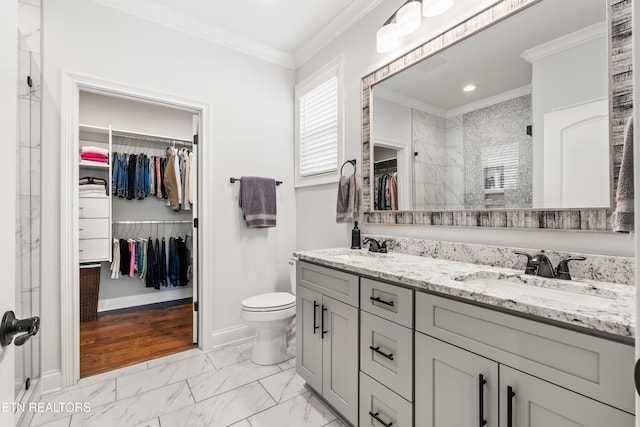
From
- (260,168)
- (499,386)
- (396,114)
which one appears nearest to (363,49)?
(396,114)

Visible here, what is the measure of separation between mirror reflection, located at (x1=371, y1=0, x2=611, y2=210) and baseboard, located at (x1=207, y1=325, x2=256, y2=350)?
1829 mm

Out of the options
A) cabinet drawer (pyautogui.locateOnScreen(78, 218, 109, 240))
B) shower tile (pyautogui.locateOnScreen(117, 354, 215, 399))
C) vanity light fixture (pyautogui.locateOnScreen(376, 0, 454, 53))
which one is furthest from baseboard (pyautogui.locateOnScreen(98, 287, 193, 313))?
vanity light fixture (pyautogui.locateOnScreen(376, 0, 454, 53))

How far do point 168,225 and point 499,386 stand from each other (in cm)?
398

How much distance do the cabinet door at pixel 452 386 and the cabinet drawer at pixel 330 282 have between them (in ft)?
1.34

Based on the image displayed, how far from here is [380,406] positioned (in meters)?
1.34

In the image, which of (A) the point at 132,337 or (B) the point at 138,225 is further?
(B) the point at 138,225

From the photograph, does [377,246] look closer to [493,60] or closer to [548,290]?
[548,290]

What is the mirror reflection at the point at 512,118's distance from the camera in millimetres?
1190

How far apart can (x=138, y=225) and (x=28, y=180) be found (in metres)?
2.16

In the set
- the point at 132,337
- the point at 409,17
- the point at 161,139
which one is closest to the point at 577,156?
the point at 409,17

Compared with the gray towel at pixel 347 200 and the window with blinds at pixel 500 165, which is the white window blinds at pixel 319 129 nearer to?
the gray towel at pixel 347 200

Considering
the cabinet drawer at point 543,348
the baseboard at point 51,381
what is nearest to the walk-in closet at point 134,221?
the baseboard at point 51,381

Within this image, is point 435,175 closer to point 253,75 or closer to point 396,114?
point 396,114

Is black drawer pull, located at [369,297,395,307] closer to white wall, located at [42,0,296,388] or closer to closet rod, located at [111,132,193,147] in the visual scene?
white wall, located at [42,0,296,388]
